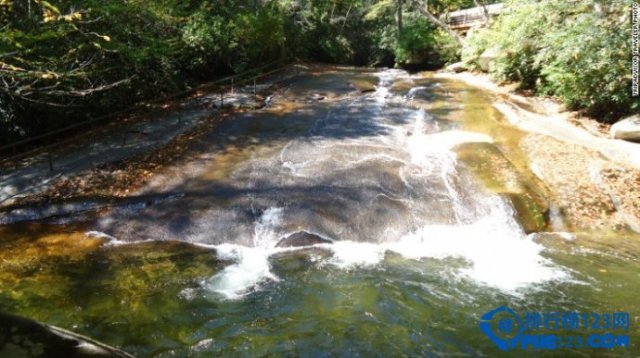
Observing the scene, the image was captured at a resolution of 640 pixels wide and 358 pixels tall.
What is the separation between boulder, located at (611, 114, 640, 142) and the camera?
41.1 feet

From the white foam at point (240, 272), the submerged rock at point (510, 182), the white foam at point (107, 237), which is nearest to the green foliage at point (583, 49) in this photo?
the submerged rock at point (510, 182)

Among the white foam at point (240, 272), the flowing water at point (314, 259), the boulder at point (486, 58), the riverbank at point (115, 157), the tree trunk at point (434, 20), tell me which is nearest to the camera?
the flowing water at point (314, 259)

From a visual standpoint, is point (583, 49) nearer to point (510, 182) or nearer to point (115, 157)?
point (510, 182)

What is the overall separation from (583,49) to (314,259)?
10.5 meters

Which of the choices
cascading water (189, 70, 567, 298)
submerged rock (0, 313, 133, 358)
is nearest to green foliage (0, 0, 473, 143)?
cascading water (189, 70, 567, 298)

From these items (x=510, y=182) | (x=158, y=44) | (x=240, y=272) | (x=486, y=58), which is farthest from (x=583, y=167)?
(x=158, y=44)

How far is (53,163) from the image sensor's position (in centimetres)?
1243

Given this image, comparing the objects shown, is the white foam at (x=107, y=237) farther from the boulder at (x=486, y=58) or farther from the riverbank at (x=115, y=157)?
the boulder at (x=486, y=58)

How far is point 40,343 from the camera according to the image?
3049 mm

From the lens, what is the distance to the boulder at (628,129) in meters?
12.5

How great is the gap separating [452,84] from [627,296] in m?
16.5

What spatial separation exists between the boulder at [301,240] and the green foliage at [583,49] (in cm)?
964

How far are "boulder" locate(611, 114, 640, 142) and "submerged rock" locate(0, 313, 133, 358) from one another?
1362 cm

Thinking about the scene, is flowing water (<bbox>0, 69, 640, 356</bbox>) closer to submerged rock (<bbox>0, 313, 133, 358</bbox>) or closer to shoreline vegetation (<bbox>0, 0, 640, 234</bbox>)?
shoreline vegetation (<bbox>0, 0, 640, 234</bbox>)
